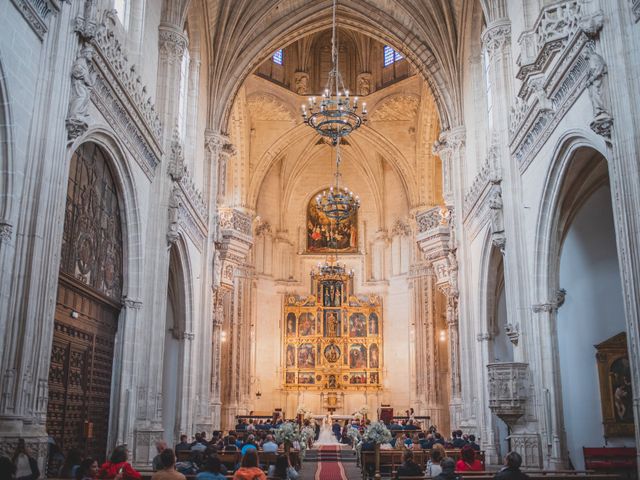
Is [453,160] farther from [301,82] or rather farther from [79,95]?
[79,95]

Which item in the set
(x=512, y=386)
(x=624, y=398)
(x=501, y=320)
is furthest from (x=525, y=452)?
(x=501, y=320)

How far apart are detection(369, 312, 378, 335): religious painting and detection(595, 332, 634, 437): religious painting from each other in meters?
20.0

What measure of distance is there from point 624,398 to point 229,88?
17.0 metres

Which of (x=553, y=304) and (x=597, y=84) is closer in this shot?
(x=597, y=84)

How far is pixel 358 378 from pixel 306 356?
2.78 m

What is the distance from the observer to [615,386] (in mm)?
14711

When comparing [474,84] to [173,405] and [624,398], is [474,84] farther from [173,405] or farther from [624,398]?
[173,405]

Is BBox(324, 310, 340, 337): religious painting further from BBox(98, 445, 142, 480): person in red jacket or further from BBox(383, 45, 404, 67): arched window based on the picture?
BBox(98, 445, 142, 480): person in red jacket

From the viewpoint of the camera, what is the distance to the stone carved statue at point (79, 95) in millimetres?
11055

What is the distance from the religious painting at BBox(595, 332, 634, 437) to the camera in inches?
570

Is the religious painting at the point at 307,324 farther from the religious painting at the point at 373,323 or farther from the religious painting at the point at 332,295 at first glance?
the religious painting at the point at 373,323

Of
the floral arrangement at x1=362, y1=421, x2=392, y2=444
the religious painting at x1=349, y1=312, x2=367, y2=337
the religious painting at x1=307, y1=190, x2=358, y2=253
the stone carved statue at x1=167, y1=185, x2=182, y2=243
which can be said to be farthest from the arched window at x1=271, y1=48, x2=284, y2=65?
the floral arrangement at x1=362, y1=421, x2=392, y2=444

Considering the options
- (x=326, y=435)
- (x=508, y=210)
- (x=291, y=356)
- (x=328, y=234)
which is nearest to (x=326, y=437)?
(x=326, y=435)

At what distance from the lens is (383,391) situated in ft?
110
